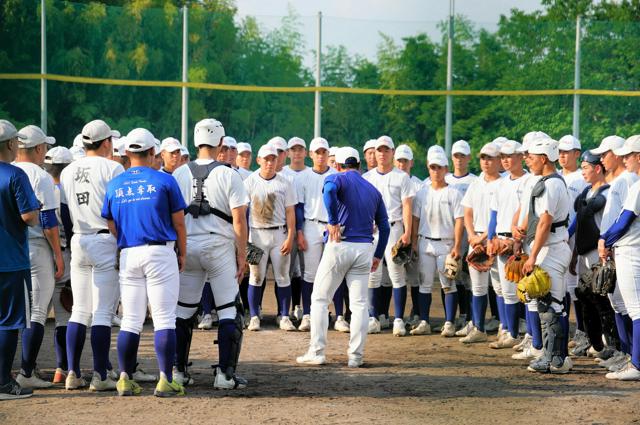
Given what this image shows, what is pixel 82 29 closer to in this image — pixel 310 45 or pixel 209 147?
pixel 310 45

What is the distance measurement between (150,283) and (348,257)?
2.39 metres

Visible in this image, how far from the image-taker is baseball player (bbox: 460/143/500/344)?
11.5 meters

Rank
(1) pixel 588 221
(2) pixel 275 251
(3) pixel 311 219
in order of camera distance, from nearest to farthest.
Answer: (1) pixel 588 221 → (2) pixel 275 251 → (3) pixel 311 219

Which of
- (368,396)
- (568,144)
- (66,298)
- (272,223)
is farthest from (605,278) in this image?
(66,298)

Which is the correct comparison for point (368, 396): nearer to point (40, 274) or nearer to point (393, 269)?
point (40, 274)

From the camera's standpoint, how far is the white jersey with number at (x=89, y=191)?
841 cm

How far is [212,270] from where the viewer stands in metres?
8.59

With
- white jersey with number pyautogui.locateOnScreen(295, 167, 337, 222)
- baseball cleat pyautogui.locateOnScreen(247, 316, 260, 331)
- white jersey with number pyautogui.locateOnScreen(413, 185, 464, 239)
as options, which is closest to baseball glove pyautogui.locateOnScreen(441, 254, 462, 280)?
white jersey with number pyautogui.locateOnScreen(413, 185, 464, 239)

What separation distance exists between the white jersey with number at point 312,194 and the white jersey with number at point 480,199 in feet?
6.10

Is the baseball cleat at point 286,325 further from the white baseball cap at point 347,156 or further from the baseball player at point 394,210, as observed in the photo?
the white baseball cap at point 347,156

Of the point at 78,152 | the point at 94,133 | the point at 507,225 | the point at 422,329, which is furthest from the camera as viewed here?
the point at 422,329

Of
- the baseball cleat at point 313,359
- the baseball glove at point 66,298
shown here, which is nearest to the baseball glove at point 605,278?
the baseball cleat at point 313,359

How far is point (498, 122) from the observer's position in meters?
19.3

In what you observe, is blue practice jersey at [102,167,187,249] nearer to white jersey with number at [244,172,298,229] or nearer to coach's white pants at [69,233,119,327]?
coach's white pants at [69,233,119,327]
